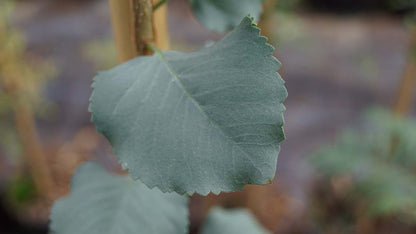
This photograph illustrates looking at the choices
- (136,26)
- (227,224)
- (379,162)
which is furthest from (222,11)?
(379,162)

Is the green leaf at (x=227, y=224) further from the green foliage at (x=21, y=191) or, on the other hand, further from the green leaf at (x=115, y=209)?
the green foliage at (x=21, y=191)

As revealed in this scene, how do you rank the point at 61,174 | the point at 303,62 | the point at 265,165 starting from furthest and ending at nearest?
the point at 303,62 < the point at 61,174 < the point at 265,165

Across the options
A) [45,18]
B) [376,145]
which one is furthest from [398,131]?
[45,18]

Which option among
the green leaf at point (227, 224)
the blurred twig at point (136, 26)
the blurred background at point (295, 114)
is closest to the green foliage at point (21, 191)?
the blurred background at point (295, 114)

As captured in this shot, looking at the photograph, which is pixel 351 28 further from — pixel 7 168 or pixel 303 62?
pixel 7 168

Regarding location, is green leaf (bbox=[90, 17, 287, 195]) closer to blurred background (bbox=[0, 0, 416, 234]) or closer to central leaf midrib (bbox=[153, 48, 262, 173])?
central leaf midrib (bbox=[153, 48, 262, 173])
